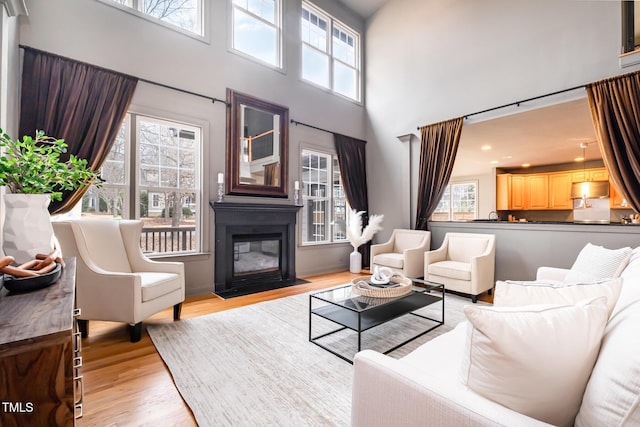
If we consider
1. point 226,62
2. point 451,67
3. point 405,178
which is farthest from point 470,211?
point 226,62

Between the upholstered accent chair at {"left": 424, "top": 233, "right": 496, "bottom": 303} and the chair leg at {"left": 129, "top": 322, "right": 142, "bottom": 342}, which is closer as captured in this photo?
the chair leg at {"left": 129, "top": 322, "right": 142, "bottom": 342}

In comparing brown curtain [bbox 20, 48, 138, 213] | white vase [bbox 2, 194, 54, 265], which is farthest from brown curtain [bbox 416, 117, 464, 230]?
white vase [bbox 2, 194, 54, 265]

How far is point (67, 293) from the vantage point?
1.10m

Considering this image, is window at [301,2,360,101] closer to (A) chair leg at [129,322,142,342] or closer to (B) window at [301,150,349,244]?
(B) window at [301,150,349,244]

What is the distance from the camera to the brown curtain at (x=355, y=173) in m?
5.48

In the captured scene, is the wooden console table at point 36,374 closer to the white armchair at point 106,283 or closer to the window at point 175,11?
the white armchair at point 106,283

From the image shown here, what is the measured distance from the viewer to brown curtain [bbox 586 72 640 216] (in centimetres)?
299

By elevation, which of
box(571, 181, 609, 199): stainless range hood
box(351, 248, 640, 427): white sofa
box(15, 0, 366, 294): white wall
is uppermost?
box(15, 0, 366, 294): white wall

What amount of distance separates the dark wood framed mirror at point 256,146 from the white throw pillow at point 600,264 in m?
3.64

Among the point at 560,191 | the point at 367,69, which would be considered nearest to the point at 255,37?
the point at 367,69

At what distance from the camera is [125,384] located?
6.05 ft

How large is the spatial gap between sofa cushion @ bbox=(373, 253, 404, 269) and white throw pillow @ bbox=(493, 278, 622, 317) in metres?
3.14

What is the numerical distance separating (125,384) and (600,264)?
3.20 meters

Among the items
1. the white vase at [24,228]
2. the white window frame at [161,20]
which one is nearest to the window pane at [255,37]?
the white window frame at [161,20]
